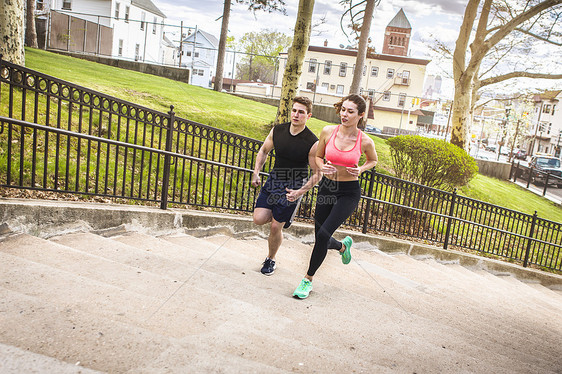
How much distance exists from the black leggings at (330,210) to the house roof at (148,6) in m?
45.2

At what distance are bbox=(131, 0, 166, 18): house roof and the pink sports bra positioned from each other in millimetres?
45099

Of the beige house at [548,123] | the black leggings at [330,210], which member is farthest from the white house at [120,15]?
the beige house at [548,123]

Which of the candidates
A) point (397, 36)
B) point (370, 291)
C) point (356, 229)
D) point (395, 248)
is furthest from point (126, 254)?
point (397, 36)

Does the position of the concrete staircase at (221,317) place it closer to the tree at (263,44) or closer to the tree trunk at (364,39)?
the tree trunk at (364,39)

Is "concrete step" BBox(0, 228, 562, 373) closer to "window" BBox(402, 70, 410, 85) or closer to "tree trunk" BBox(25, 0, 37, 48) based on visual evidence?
"tree trunk" BBox(25, 0, 37, 48)

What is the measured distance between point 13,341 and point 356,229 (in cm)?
657

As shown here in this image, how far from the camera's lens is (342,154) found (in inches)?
174

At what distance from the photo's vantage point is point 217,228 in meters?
6.41

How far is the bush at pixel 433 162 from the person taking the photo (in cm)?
967

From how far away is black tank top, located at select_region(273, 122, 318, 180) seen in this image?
4.70 metres

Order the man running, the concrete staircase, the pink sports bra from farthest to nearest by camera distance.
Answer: the man running
the pink sports bra
the concrete staircase

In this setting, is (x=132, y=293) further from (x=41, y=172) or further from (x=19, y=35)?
(x=19, y=35)

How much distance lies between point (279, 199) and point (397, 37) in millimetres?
69527

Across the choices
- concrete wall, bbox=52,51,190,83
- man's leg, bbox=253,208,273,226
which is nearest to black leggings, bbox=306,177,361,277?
man's leg, bbox=253,208,273,226
